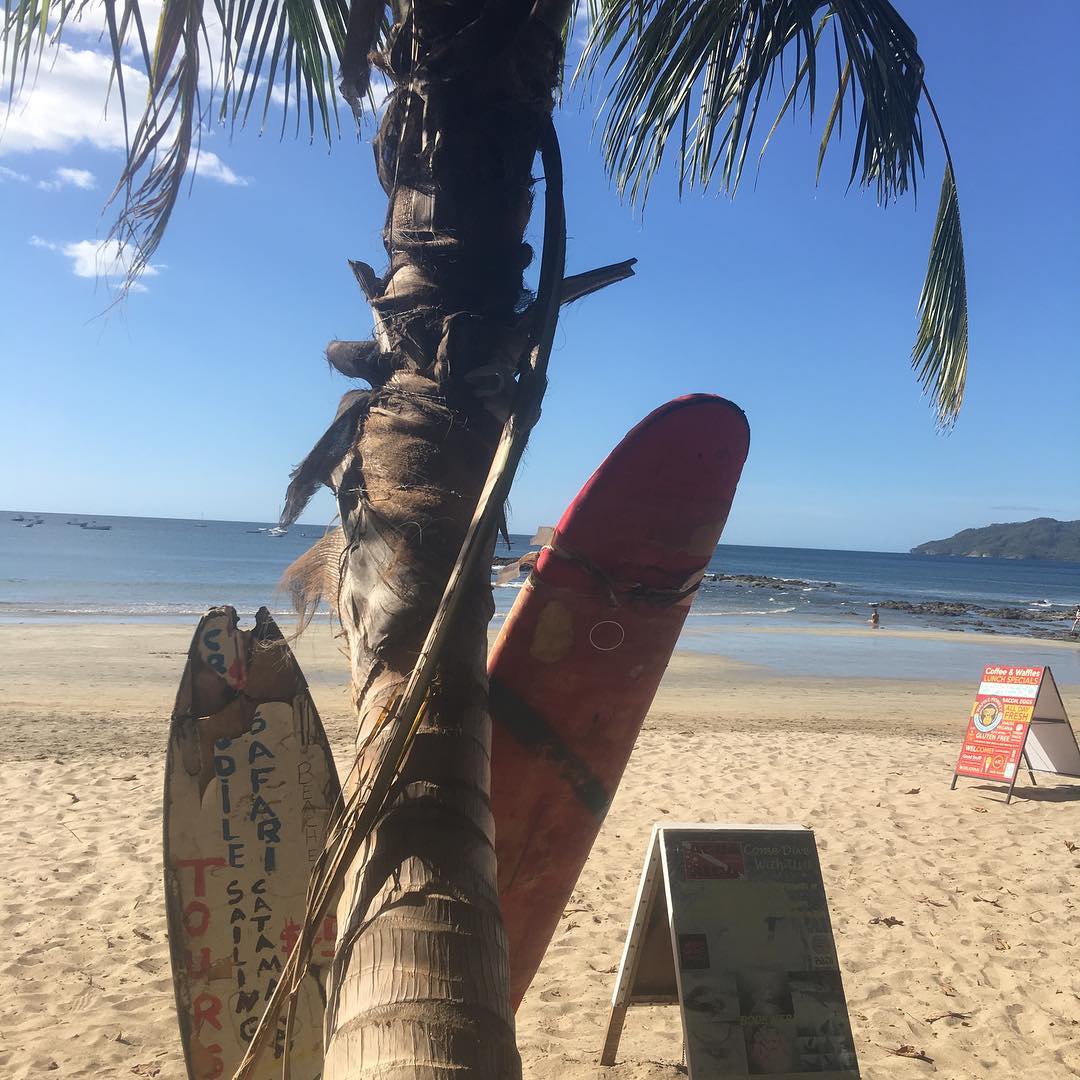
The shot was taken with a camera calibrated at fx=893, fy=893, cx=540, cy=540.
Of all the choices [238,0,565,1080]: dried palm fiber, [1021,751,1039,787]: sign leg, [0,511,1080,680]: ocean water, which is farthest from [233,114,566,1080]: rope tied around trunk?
[1021,751,1039,787]: sign leg

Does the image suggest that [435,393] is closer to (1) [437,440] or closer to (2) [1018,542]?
(1) [437,440]

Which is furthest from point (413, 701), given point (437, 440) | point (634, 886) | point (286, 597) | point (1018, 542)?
point (1018, 542)

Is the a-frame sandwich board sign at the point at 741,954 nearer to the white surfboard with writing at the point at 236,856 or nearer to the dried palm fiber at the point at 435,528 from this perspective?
the white surfboard with writing at the point at 236,856

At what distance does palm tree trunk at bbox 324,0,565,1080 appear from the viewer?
1.19m

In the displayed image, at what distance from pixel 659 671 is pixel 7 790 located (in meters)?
5.68

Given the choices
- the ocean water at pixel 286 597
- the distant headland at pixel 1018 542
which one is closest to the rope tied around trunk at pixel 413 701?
the ocean water at pixel 286 597

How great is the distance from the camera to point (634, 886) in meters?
4.92

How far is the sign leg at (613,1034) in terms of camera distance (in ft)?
10.1

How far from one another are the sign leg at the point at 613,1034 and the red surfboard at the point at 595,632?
554mm

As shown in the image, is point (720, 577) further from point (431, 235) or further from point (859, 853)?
point (431, 235)

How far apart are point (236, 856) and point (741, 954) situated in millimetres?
1544

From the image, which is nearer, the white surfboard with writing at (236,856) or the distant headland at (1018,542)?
the white surfboard with writing at (236,856)

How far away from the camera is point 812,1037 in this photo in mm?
2680

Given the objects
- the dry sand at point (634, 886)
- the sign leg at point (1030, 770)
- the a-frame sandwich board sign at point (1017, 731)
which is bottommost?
the dry sand at point (634, 886)
